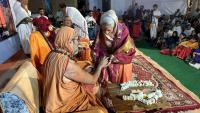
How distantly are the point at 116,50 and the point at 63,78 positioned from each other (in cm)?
184

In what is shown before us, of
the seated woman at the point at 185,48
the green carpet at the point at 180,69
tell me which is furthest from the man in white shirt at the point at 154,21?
the seated woman at the point at 185,48

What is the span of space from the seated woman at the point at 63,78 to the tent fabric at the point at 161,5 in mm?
8829

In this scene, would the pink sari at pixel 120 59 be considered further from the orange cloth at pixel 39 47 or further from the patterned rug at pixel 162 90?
the orange cloth at pixel 39 47

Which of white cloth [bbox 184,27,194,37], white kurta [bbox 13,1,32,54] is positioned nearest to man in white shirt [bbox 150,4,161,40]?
white cloth [bbox 184,27,194,37]

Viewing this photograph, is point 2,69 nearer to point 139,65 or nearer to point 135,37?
point 139,65

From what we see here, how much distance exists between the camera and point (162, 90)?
5.31 meters

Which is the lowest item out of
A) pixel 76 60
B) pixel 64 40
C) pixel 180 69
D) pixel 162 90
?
pixel 180 69

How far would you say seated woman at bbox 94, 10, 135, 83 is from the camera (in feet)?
15.6

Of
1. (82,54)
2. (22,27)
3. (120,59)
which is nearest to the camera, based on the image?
(120,59)

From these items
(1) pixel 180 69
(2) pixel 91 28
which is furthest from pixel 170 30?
(1) pixel 180 69

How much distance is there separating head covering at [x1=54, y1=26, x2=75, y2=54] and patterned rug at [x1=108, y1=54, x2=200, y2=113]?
2.79ft

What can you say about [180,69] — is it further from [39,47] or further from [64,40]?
[64,40]

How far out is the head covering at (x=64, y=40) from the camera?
124 inches

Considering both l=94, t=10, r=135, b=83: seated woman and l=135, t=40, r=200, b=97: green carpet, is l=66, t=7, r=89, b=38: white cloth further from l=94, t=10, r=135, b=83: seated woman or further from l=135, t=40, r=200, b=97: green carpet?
l=94, t=10, r=135, b=83: seated woman
